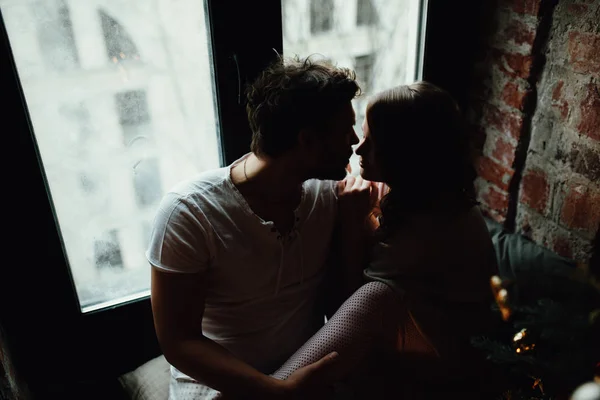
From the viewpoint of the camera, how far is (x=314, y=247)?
4.26 ft

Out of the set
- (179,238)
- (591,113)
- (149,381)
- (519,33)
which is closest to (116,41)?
(179,238)

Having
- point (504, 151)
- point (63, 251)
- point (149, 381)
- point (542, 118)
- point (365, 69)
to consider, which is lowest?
point (149, 381)

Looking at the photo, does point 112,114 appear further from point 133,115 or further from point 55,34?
point 55,34

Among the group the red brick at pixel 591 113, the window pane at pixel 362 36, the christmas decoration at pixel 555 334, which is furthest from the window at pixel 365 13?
the christmas decoration at pixel 555 334

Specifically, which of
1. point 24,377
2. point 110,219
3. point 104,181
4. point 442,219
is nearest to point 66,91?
point 104,181

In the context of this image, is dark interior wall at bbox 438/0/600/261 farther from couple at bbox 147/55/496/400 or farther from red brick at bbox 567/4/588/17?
couple at bbox 147/55/496/400

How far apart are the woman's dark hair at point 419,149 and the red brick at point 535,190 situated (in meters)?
0.33

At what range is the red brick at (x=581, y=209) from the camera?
133 cm

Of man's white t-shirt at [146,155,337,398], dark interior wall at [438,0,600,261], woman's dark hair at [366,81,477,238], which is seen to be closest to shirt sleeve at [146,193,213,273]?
man's white t-shirt at [146,155,337,398]

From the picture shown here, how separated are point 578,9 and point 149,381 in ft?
4.66

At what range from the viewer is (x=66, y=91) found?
1.23 m

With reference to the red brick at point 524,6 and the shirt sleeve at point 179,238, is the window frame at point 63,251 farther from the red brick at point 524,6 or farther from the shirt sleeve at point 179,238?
the shirt sleeve at point 179,238

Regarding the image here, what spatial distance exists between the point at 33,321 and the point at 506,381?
1.17 meters

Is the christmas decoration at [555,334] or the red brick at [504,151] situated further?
the red brick at [504,151]
